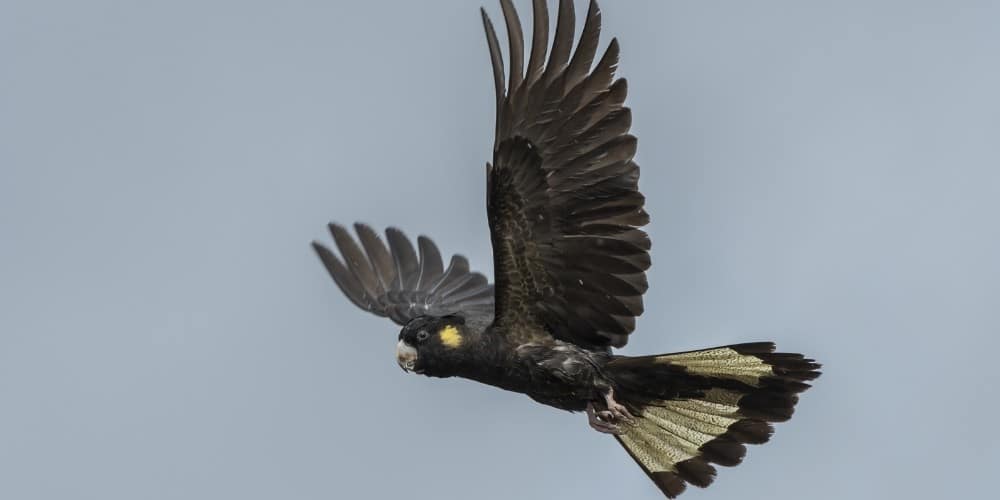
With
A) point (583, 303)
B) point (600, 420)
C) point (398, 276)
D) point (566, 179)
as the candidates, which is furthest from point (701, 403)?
point (398, 276)

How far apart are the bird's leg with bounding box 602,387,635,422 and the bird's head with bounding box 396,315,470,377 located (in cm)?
134

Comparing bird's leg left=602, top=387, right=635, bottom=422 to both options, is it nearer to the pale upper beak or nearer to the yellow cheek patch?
the yellow cheek patch

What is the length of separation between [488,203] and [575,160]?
0.82 metres

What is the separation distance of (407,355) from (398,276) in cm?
369

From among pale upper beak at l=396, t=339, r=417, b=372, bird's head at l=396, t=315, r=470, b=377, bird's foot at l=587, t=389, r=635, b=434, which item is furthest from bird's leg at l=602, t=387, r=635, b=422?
pale upper beak at l=396, t=339, r=417, b=372

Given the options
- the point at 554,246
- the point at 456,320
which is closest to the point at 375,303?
the point at 456,320

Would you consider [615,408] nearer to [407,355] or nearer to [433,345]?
[433,345]

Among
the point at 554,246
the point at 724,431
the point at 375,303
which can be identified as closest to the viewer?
the point at 554,246

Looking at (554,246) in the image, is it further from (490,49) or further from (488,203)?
(490,49)

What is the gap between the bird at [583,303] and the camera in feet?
44.8

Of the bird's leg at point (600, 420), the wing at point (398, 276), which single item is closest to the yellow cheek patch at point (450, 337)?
the bird's leg at point (600, 420)

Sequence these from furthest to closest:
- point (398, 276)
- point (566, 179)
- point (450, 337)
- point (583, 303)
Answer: point (398, 276) → point (450, 337) → point (583, 303) → point (566, 179)

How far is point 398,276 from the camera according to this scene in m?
18.7

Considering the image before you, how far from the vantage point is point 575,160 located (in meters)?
13.8
